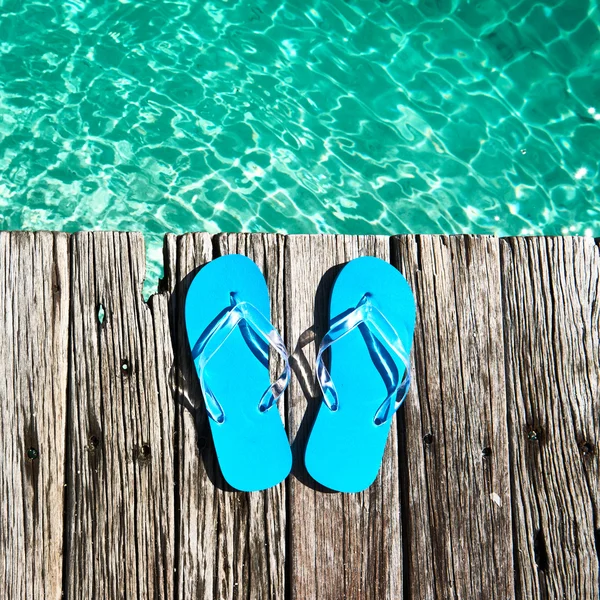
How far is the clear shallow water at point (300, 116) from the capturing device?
3.45m

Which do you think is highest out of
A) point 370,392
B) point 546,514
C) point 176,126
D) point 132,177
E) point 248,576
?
point 176,126

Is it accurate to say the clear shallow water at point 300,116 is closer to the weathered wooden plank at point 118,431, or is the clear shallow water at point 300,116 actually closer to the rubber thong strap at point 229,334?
the weathered wooden plank at point 118,431

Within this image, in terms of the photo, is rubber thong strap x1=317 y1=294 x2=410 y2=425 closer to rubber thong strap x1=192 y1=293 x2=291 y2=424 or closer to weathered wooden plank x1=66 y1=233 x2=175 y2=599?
rubber thong strap x1=192 y1=293 x2=291 y2=424

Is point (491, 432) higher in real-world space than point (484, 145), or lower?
lower

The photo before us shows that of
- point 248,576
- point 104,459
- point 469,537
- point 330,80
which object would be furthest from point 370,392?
point 330,80

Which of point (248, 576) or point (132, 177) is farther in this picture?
point (132, 177)

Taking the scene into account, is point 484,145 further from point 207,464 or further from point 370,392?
point 207,464

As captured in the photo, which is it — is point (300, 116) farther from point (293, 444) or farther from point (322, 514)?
point (322, 514)

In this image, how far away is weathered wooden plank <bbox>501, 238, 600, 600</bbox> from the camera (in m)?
2.21

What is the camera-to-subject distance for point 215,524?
2.11 m

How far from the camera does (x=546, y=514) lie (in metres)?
2.22

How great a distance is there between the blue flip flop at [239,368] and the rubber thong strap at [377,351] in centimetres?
16

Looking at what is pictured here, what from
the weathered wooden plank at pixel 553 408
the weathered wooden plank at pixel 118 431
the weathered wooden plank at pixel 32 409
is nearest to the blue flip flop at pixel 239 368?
the weathered wooden plank at pixel 118 431

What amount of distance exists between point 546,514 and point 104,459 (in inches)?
65.3
